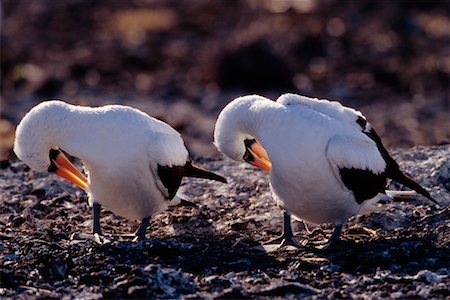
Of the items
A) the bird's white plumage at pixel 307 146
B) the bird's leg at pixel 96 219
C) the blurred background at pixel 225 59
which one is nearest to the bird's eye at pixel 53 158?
the bird's leg at pixel 96 219

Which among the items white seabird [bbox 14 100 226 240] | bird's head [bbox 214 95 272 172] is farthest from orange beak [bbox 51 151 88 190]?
bird's head [bbox 214 95 272 172]

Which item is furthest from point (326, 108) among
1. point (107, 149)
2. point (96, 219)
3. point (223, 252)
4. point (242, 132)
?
point (96, 219)

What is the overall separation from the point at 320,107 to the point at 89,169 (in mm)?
2086

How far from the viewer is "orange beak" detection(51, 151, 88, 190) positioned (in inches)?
419

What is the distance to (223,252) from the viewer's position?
10.0 m

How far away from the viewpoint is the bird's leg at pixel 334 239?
10.2 metres

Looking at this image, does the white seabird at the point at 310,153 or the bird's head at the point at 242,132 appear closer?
the white seabird at the point at 310,153

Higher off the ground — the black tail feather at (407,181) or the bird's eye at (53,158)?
the black tail feather at (407,181)

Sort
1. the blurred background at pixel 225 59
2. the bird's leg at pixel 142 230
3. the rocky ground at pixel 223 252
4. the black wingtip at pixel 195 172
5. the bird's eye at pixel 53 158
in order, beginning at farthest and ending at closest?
the blurred background at pixel 225 59 → the black wingtip at pixel 195 172 → the bird's leg at pixel 142 230 → the bird's eye at pixel 53 158 → the rocky ground at pixel 223 252

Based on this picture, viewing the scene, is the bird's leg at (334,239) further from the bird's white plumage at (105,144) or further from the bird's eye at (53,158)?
the bird's eye at (53,158)

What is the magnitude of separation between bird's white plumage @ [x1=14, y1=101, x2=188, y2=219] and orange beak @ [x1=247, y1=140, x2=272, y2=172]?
716 mm

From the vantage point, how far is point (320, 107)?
10312 mm

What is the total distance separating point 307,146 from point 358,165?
572 millimetres

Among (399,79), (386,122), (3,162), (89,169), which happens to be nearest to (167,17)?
(399,79)
